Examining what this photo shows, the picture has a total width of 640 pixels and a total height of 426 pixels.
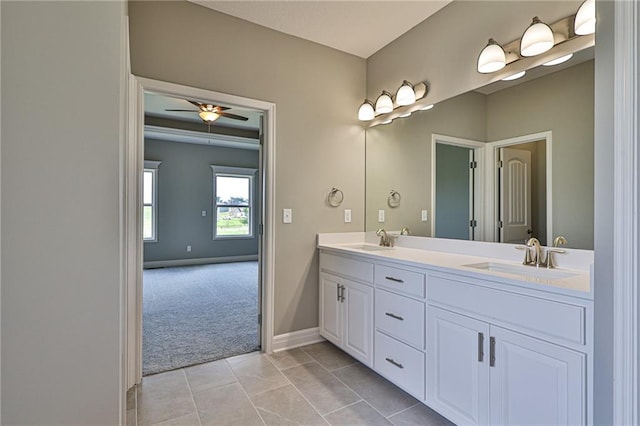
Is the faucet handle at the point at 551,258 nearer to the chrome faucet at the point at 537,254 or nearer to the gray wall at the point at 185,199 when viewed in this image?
the chrome faucet at the point at 537,254

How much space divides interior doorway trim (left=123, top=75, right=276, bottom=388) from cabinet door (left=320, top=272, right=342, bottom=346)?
1.49ft

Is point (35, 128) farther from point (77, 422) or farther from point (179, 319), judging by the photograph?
point (179, 319)

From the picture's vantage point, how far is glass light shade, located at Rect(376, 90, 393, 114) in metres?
2.67

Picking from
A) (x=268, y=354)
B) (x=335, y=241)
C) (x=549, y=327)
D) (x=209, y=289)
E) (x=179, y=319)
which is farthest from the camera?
(x=209, y=289)

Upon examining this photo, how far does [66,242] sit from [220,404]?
1.67 m

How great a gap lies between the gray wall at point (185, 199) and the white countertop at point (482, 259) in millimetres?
4679

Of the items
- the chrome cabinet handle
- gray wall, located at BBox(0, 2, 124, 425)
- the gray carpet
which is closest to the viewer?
gray wall, located at BBox(0, 2, 124, 425)

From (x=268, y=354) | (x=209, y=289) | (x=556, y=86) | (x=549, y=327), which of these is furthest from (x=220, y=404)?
(x=209, y=289)

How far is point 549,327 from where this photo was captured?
1208 millimetres

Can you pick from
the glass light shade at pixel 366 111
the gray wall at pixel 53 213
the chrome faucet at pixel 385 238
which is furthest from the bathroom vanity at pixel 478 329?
the gray wall at pixel 53 213

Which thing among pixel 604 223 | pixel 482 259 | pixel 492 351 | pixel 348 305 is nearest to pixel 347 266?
pixel 348 305

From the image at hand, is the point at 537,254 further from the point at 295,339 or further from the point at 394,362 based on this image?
the point at 295,339

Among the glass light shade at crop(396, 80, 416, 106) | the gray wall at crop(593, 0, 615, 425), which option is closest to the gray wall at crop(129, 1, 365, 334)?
the glass light shade at crop(396, 80, 416, 106)

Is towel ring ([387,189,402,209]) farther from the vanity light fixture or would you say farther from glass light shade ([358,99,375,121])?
the vanity light fixture
